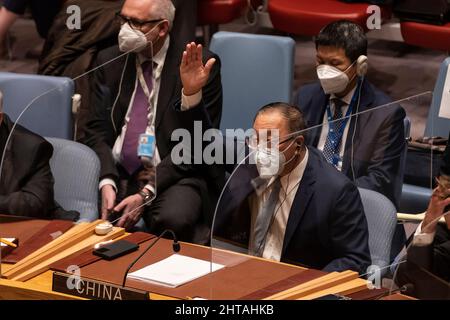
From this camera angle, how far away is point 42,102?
3723mm

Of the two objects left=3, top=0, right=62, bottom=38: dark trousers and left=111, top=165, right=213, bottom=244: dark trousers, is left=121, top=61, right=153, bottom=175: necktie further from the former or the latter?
left=3, top=0, right=62, bottom=38: dark trousers

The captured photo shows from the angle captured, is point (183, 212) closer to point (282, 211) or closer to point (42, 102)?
point (42, 102)

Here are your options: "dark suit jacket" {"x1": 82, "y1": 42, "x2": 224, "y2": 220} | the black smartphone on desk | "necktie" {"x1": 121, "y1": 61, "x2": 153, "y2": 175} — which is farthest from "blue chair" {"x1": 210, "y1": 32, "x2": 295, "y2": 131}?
the black smartphone on desk

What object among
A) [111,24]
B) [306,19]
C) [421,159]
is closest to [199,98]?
[421,159]

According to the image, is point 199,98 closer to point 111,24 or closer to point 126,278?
point 126,278

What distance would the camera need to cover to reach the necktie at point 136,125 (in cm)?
356

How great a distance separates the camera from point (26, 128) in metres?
3.61

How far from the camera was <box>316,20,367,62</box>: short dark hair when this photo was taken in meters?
4.00

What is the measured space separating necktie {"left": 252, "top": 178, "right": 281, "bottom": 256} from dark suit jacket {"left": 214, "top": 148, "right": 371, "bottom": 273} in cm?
10

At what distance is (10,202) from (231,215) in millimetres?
885

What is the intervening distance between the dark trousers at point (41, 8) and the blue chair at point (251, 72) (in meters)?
1.69

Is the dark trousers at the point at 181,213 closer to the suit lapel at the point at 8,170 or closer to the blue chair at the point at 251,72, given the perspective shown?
the suit lapel at the point at 8,170

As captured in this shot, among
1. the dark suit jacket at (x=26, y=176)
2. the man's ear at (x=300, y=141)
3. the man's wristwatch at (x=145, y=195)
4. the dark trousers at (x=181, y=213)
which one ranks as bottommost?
the dark trousers at (x=181, y=213)

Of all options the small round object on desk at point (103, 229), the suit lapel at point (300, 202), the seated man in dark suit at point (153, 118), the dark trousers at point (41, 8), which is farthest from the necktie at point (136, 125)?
the dark trousers at point (41, 8)
